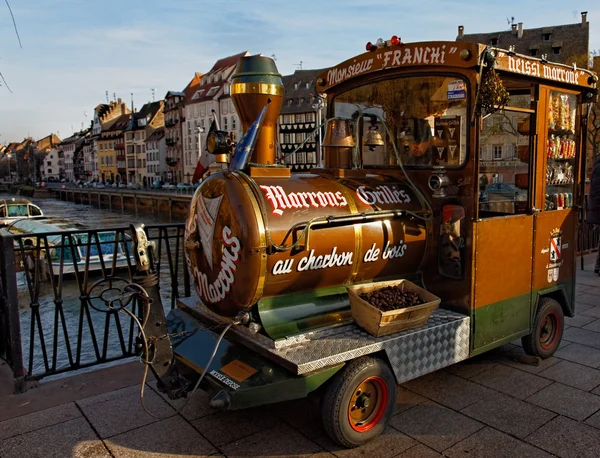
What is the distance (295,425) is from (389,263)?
1.49 m

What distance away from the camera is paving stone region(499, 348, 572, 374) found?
4.86 meters

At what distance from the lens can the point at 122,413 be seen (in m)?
3.96

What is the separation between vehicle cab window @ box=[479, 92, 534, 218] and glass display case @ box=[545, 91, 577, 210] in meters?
0.27

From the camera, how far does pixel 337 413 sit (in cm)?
340

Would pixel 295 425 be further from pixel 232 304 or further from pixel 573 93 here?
pixel 573 93

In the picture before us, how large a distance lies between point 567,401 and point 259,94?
357cm

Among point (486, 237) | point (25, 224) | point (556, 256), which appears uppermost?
point (486, 237)

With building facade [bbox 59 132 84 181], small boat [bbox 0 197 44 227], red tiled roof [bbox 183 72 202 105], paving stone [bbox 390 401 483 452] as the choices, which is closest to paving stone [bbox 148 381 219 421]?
paving stone [bbox 390 401 483 452]

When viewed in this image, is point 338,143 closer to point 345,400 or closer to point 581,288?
point 345,400

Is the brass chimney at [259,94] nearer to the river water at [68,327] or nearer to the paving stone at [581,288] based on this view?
the river water at [68,327]

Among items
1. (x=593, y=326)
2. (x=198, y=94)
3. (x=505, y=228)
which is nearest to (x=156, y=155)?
(x=198, y=94)

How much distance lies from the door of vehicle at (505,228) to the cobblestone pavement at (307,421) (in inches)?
18.4

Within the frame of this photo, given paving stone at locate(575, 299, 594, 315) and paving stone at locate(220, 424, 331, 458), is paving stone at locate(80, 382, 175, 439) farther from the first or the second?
paving stone at locate(575, 299, 594, 315)

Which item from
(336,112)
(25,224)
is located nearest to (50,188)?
(25,224)
